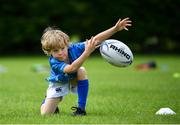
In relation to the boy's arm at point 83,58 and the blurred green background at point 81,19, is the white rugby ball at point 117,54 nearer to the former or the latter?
the boy's arm at point 83,58

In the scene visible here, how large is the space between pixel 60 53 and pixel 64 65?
0.23 meters

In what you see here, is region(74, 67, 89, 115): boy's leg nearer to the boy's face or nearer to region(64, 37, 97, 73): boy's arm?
the boy's face

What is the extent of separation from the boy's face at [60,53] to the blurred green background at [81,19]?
86.7 feet

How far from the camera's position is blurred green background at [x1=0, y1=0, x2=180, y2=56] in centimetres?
3425

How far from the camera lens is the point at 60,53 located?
24.8ft

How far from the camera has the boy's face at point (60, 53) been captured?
7.57 m

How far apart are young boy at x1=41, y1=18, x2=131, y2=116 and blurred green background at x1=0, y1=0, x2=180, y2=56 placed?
26.3 m

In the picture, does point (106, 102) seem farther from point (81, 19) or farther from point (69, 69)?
point (81, 19)

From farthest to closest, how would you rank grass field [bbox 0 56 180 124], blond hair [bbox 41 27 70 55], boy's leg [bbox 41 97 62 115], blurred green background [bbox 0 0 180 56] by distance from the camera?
blurred green background [bbox 0 0 180 56] < boy's leg [bbox 41 97 62 115] < blond hair [bbox 41 27 70 55] < grass field [bbox 0 56 180 124]

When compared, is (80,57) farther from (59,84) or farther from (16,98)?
(16,98)

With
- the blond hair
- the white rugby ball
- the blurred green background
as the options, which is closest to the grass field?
the white rugby ball

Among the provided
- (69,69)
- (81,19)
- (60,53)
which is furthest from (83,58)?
(81,19)

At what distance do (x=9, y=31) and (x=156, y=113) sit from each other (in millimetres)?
27305

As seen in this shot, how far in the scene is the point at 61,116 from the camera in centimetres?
734
